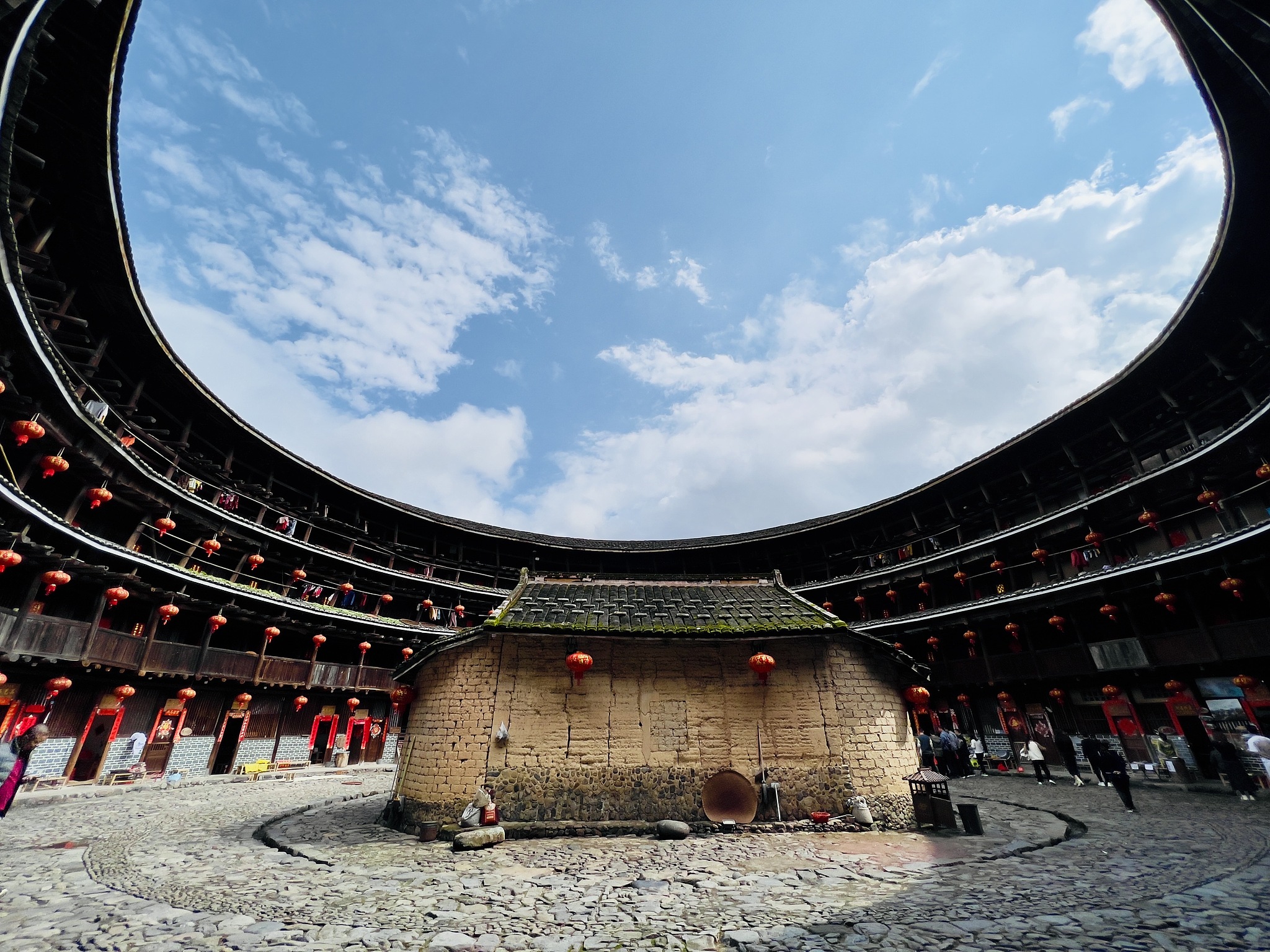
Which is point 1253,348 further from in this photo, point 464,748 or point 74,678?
point 74,678

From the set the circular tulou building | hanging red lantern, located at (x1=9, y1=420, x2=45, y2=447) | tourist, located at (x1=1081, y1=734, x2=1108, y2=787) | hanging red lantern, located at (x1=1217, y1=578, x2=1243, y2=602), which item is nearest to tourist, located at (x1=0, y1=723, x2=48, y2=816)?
the circular tulou building

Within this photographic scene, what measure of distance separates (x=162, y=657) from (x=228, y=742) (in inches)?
248

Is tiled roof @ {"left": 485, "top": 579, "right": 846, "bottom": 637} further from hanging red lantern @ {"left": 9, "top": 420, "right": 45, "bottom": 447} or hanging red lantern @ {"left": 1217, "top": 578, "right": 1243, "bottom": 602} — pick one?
hanging red lantern @ {"left": 1217, "top": 578, "right": 1243, "bottom": 602}

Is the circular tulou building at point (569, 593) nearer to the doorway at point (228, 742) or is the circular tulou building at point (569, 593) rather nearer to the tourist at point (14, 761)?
the doorway at point (228, 742)

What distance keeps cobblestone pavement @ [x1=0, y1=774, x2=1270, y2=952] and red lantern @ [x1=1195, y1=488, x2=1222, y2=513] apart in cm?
1151

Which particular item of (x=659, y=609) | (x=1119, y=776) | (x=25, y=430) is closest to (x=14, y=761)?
(x=25, y=430)

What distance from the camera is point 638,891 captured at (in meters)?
6.59

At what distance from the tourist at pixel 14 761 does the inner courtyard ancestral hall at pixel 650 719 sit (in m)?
5.86

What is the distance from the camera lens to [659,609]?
1320 centimetres

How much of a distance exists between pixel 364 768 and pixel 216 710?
24.6 ft

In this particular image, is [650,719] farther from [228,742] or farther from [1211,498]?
[228,742]

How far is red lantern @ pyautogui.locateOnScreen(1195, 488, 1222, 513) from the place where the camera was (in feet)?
58.4

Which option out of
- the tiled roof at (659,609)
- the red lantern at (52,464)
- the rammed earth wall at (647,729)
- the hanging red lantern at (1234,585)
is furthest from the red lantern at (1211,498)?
the red lantern at (52,464)

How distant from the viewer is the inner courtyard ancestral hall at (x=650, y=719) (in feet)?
33.8
